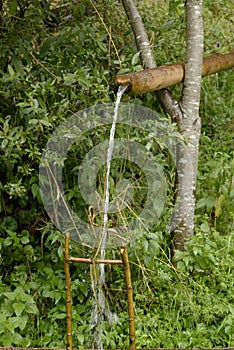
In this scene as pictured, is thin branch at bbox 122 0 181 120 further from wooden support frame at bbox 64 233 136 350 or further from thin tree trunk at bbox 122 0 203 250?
wooden support frame at bbox 64 233 136 350

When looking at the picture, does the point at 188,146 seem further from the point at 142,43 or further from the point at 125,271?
the point at 125,271

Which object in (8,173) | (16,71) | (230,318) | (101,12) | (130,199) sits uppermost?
(101,12)

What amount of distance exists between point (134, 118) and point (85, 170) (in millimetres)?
440

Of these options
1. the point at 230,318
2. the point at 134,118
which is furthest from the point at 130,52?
the point at 230,318

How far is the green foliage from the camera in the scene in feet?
10.3

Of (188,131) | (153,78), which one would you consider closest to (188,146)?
(188,131)

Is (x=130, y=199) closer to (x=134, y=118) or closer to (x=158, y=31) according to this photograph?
(x=134, y=118)

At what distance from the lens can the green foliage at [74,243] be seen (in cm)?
313

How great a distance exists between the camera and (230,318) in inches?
122

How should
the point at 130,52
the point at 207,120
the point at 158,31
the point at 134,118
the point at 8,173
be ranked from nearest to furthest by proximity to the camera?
the point at 8,173
the point at 134,118
the point at 130,52
the point at 158,31
the point at 207,120

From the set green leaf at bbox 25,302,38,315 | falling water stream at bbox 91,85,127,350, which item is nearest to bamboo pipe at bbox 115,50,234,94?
falling water stream at bbox 91,85,127,350

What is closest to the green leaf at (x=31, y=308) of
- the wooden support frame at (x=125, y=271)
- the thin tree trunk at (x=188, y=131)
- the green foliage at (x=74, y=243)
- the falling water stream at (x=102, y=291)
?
the green foliage at (x=74, y=243)

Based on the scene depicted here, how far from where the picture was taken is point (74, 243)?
10.9ft

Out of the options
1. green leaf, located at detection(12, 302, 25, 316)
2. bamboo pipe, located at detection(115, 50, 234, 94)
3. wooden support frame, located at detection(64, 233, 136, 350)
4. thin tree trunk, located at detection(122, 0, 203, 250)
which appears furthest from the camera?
thin tree trunk, located at detection(122, 0, 203, 250)
